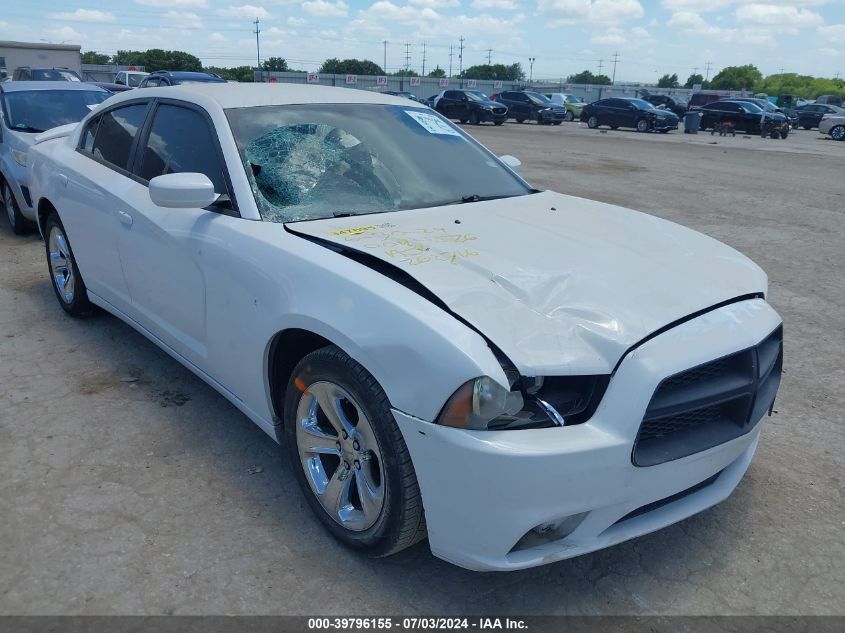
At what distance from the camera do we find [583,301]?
7.79ft

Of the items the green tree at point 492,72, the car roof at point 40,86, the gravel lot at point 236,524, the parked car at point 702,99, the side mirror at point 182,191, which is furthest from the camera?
the green tree at point 492,72

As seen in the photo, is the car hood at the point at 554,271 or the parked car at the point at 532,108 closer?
the car hood at the point at 554,271

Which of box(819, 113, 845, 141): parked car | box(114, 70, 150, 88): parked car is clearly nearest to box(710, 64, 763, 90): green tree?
box(819, 113, 845, 141): parked car

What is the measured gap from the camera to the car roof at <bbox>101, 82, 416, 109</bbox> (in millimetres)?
3469

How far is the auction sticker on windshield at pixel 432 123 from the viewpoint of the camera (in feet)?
12.9

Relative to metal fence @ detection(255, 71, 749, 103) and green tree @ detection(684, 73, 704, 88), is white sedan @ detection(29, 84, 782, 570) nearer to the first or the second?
metal fence @ detection(255, 71, 749, 103)

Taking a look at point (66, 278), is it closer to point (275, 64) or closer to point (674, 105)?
point (674, 105)

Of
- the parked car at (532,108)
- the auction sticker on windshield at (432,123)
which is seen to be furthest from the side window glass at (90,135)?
the parked car at (532,108)

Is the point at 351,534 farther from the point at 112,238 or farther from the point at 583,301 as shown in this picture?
the point at 112,238

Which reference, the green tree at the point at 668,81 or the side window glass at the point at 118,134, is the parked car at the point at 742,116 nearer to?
the side window glass at the point at 118,134

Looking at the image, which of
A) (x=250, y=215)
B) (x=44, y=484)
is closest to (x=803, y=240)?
(x=250, y=215)

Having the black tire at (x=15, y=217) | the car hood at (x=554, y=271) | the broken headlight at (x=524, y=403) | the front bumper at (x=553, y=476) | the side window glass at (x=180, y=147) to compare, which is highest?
the side window glass at (x=180, y=147)

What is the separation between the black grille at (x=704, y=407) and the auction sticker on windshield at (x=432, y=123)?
7.06 ft

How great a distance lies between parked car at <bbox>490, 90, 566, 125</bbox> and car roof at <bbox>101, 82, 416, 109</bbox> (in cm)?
3072
